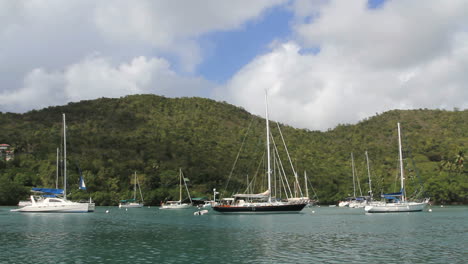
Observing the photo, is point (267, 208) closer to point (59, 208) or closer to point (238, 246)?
point (59, 208)

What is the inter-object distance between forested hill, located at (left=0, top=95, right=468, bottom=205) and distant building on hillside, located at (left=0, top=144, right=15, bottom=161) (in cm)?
133

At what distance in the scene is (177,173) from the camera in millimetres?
139375

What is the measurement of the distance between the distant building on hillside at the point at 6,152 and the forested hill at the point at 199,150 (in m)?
1.33

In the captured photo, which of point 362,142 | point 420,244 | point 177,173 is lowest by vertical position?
point 420,244

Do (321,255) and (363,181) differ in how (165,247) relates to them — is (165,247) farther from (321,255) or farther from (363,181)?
(363,181)

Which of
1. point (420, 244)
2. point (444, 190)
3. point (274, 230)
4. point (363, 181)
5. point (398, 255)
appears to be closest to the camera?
point (398, 255)

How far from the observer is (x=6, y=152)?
138 metres

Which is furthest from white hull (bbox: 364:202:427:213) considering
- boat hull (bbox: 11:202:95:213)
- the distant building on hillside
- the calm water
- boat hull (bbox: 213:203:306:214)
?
the distant building on hillside

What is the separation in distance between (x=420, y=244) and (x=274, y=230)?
14.3 meters

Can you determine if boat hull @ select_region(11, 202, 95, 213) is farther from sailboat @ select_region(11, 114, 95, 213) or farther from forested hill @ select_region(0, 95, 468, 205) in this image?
forested hill @ select_region(0, 95, 468, 205)

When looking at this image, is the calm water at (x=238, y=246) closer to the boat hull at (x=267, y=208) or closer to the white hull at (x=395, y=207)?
the boat hull at (x=267, y=208)

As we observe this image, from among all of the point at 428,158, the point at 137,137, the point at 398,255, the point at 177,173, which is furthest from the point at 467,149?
the point at 398,255

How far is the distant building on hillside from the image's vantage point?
133475 mm

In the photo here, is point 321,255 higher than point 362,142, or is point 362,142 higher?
point 362,142
